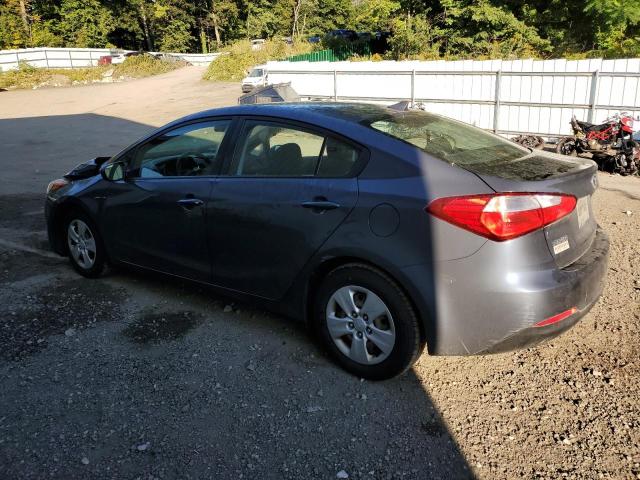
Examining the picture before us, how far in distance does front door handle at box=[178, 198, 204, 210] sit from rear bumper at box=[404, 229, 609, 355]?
1677 millimetres

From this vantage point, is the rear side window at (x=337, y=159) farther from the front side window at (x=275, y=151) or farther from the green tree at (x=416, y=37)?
the green tree at (x=416, y=37)

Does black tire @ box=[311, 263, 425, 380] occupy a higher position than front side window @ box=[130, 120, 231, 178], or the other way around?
front side window @ box=[130, 120, 231, 178]

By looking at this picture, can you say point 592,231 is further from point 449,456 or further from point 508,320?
point 449,456

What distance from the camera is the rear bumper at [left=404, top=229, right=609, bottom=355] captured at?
2963mm

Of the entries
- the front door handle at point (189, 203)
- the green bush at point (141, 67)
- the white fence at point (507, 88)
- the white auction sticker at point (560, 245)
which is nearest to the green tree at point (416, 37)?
the white fence at point (507, 88)

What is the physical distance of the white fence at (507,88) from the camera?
39.5ft

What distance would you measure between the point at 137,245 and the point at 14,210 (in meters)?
4.33

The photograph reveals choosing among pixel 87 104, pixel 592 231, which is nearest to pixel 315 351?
pixel 592 231

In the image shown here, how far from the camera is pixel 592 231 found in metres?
3.57

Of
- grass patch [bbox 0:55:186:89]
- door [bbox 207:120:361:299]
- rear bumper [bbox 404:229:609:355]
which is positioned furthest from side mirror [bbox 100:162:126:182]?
grass patch [bbox 0:55:186:89]

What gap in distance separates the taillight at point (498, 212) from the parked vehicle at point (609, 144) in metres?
8.08

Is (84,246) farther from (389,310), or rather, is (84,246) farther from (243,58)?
(243,58)

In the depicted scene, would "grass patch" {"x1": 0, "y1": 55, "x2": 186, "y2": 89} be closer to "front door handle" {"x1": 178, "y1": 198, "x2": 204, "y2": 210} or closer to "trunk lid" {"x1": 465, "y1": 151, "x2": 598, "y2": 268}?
"front door handle" {"x1": 178, "y1": 198, "x2": 204, "y2": 210}

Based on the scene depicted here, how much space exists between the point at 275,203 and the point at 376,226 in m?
0.75
